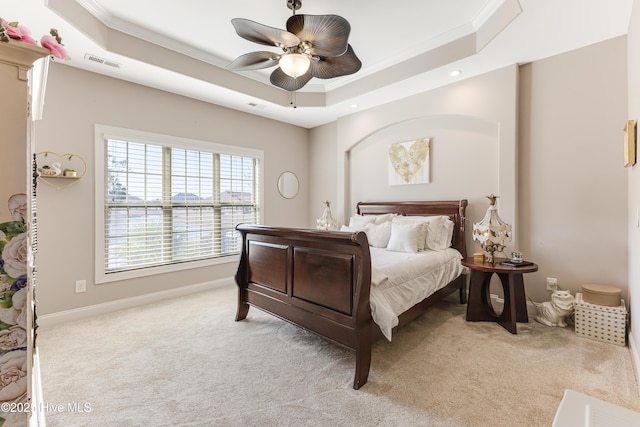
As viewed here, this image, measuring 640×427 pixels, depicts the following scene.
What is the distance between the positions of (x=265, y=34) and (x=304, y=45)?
0.97ft

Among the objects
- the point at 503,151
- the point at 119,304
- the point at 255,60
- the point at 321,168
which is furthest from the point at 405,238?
the point at 119,304

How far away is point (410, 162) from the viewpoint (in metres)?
4.17

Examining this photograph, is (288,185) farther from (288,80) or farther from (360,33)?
(360,33)

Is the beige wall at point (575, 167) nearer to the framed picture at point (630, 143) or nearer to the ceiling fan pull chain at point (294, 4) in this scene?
the framed picture at point (630, 143)

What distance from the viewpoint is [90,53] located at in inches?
113

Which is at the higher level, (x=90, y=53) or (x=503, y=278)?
(x=90, y=53)

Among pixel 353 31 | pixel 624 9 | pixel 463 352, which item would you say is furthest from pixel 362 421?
pixel 624 9

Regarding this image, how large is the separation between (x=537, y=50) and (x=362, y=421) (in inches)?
145

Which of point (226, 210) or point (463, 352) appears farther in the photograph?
point (226, 210)

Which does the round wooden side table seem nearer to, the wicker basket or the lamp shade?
the lamp shade

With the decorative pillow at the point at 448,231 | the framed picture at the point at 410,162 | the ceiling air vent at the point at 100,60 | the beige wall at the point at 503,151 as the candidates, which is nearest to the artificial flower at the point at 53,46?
the ceiling air vent at the point at 100,60

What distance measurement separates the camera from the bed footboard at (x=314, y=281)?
1.98 m

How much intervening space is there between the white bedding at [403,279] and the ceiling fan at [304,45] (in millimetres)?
1714

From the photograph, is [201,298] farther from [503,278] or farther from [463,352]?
[503,278]
